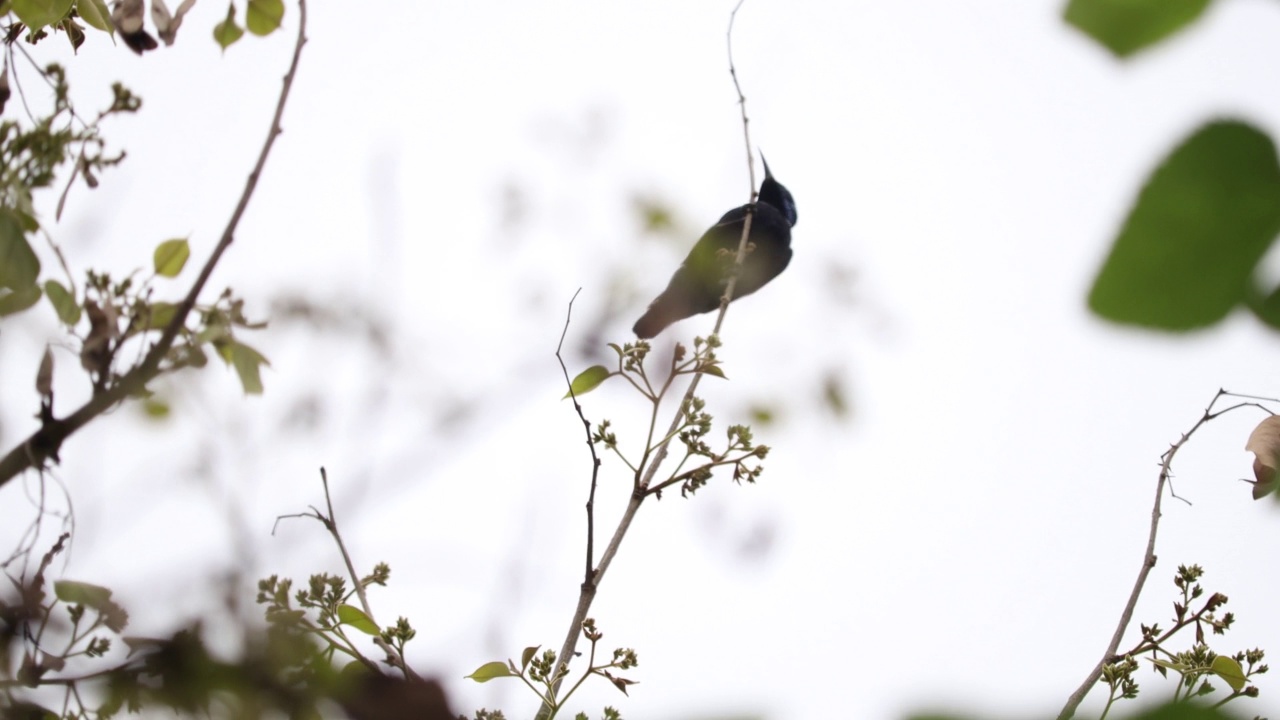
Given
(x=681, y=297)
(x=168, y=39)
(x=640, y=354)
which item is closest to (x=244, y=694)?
(x=168, y=39)

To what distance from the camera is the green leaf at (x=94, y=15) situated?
1.89m

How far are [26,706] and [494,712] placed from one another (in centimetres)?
89

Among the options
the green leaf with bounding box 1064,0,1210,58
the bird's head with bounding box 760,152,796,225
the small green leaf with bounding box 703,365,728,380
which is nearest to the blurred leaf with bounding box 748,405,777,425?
the small green leaf with bounding box 703,365,728,380

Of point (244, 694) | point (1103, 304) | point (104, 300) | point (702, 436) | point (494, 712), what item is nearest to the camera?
point (1103, 304)

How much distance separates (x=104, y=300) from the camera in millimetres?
1546

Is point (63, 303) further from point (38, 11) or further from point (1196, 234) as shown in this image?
point (1196, 234)

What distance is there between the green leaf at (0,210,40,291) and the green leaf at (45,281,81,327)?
0.14ft

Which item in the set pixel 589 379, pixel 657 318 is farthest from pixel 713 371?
pixel 657 318

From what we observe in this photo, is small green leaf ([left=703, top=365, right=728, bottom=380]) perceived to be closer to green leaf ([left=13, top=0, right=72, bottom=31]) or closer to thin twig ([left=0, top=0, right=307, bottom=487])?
thin twig ([left=0, top=0, right=307, bottom=487])

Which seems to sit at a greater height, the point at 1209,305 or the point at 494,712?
the point at 494,712

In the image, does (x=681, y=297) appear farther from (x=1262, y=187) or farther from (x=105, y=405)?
(x=1262, y=187)

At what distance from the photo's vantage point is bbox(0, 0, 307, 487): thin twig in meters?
1.27

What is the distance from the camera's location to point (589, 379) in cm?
232

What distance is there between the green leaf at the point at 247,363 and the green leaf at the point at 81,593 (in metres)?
0.46
